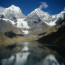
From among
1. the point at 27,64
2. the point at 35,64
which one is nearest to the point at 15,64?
the point at 27,64

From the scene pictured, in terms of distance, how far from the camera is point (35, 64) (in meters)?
Result: 69.3

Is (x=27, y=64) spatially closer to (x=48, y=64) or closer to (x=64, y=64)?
(x=48, y=64)

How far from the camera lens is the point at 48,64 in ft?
225

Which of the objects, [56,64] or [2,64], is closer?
[2,64]

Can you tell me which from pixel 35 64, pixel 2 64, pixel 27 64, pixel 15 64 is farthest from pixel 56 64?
pixel 2 64

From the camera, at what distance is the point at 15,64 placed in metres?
68.5

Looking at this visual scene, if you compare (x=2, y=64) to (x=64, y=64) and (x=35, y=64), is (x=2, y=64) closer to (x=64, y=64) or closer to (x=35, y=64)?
(x=35, y=64)

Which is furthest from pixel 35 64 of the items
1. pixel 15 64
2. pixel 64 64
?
pixel 64 64

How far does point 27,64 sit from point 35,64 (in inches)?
194

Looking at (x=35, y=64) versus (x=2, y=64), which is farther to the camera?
(x=35, y=64)

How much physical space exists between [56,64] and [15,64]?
24.8m

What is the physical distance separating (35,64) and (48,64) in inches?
307

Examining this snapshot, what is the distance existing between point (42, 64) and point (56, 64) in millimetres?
8657

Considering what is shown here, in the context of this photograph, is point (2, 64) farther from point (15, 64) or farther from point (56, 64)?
point (56, 64)
